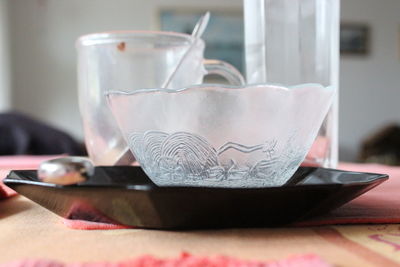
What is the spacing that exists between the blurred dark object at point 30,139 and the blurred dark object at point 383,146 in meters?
1.85

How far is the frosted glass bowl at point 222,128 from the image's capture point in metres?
0.29

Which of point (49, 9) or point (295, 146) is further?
point (49, 9)

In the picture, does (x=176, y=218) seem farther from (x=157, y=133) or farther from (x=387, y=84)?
(x=387, y=84)

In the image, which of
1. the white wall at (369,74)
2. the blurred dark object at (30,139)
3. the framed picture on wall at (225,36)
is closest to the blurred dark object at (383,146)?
the white wall at (369,74)

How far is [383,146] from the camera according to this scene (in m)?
2.93

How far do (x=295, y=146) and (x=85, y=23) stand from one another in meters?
2.59

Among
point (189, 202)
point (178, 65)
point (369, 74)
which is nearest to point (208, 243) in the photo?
point (189, 202)

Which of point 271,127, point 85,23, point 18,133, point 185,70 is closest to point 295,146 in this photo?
point 271,127

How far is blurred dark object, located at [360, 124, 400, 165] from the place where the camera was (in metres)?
2.86

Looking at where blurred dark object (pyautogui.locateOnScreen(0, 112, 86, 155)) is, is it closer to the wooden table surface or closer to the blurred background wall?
the blurred background wall

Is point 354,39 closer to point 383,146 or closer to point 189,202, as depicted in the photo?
point 383,146

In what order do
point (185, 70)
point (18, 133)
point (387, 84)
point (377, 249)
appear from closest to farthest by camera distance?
point (377, 249) → point (185, 70) → point (18, 133) → point (387, 84)

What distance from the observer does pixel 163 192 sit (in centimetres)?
27

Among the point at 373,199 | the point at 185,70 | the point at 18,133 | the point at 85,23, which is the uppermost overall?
the point at 85,23
